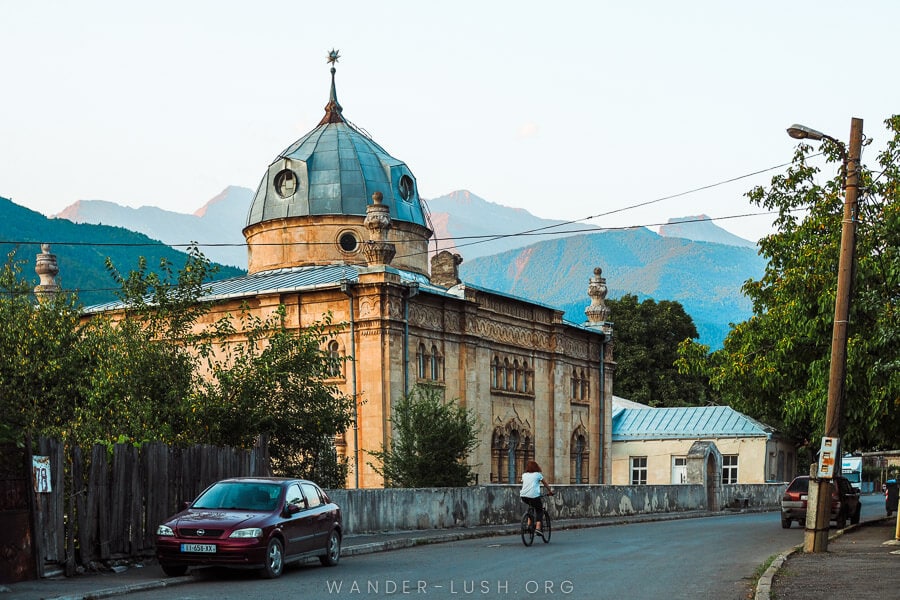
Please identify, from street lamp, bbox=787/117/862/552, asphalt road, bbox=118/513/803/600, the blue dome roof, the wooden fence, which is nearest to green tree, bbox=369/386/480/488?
asphalt road, bbox=118/513/803/600

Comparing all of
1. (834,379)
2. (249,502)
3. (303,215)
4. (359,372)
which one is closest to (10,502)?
(249,502)

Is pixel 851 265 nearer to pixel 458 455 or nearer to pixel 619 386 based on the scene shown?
pixel 458 455

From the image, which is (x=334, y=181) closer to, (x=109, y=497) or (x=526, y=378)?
(x=526, y=378)

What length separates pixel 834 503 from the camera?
3092 cm

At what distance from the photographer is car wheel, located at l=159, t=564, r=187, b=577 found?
671 inches

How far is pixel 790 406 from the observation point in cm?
2695

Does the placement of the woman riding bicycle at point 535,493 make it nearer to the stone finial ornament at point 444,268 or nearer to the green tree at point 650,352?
the stone finial ornament at point 444,268

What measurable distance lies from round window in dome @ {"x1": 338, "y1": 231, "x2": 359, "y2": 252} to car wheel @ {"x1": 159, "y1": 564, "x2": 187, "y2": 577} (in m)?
33.9

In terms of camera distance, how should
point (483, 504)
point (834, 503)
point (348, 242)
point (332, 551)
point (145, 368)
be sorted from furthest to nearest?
point (348, 242) < point (483, 504) < point (834, 503) < point (145, 368) < point (332, 551)

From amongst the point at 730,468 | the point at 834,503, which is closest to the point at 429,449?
the point at 834,503

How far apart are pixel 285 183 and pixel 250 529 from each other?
120 feet

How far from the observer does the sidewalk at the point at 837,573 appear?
14.5 meters

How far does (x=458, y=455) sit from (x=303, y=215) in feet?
62.8

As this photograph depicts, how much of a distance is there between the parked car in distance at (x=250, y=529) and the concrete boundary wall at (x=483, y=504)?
6.47 m
